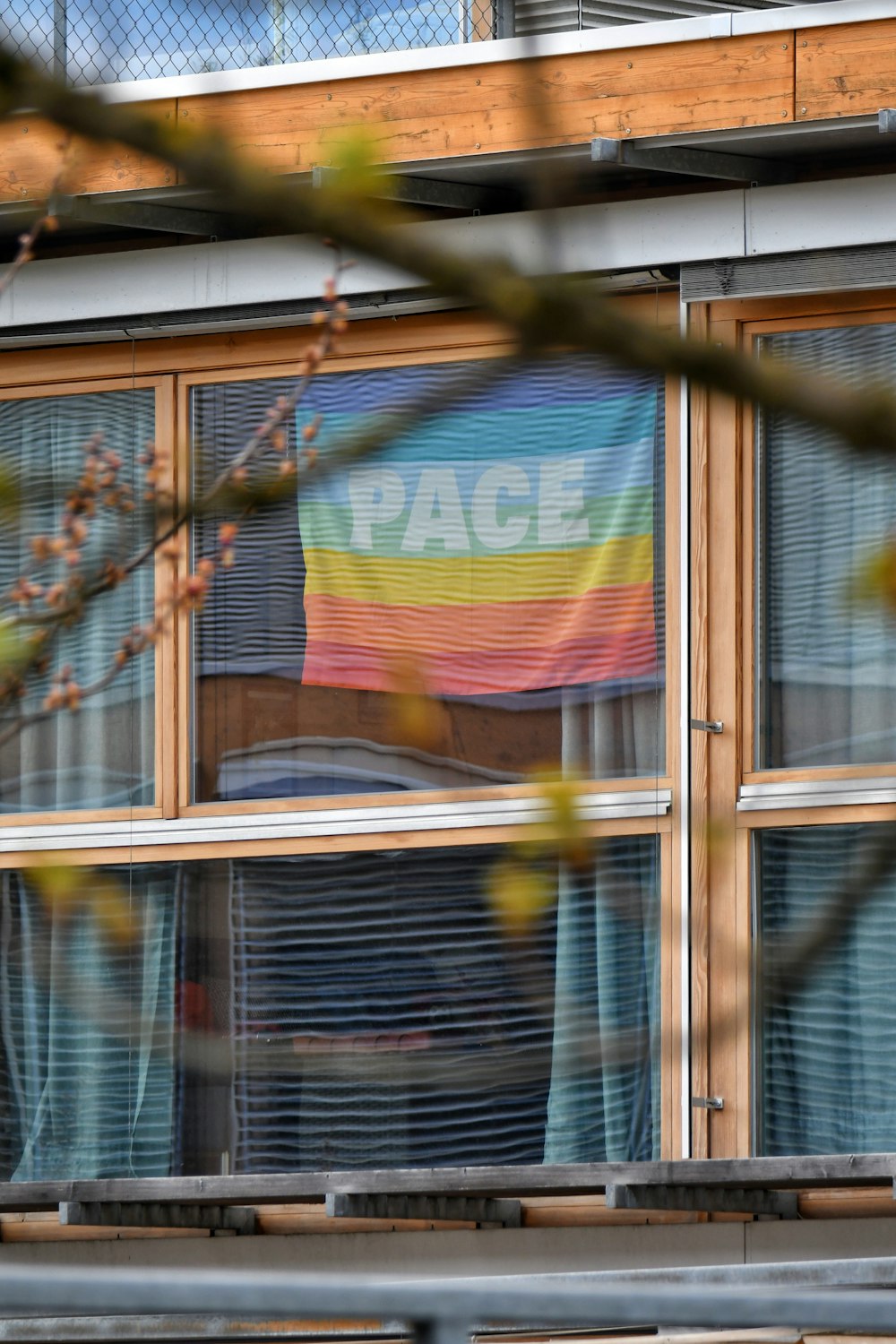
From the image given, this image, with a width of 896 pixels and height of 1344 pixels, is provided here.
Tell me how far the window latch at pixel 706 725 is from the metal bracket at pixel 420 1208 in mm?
1602

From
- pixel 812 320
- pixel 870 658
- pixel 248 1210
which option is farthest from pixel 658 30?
pixel 248 1210

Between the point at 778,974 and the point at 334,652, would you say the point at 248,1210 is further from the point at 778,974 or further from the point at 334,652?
the point at 778,974

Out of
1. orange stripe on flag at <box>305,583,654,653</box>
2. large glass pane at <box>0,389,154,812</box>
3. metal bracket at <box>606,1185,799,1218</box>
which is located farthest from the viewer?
large glass pane at <box>0,389,154,812</box>

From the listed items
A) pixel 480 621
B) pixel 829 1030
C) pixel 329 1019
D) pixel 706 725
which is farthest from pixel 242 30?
pixel 829 1030

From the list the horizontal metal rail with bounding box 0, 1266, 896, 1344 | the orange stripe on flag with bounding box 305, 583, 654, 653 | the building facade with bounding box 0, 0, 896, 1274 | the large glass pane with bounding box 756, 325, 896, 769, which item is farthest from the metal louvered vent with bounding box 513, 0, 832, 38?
the horizontal metal rail with bounding box 0, 1266, 896, 1344

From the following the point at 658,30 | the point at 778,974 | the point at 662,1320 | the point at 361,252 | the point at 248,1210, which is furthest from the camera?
the point at 248,1210

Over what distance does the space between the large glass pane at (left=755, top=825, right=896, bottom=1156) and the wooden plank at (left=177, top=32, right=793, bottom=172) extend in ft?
7.24

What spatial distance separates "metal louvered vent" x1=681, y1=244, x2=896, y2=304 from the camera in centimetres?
582

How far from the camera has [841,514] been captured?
591cm

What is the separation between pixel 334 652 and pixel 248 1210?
1.81 meters

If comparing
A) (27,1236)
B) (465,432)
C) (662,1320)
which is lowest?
(27,1236)

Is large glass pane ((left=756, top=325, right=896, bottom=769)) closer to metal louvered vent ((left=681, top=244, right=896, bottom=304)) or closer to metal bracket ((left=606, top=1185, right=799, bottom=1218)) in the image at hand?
metal louvered vent ((left=681, top=244, right=896, bottom=304))

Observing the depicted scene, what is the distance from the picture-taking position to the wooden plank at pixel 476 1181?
534cm

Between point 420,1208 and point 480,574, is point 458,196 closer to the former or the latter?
point 480,574
